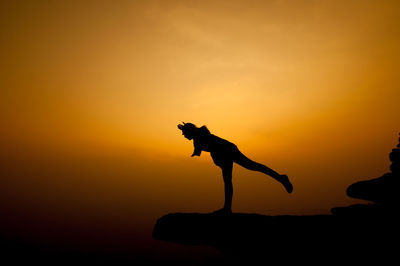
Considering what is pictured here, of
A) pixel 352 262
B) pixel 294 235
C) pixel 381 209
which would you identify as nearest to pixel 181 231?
pixel 294 235

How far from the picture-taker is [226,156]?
7066 millimetres

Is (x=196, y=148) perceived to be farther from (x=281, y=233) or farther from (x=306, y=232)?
(x=306, y=232)

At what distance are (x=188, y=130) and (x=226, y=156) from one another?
1.47m

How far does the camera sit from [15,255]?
366 ft

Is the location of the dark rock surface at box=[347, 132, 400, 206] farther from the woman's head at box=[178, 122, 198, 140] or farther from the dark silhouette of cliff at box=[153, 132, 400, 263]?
the woman's head at box=[178, 122, 198, 140]

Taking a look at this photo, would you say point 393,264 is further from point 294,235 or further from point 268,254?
point 268,254

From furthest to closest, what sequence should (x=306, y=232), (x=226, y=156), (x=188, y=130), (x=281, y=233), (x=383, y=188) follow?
(x=188, y=130) < (x=226, y=156) < (x=383, y=188) < (x=281, y=233) < (x=306, y=232)

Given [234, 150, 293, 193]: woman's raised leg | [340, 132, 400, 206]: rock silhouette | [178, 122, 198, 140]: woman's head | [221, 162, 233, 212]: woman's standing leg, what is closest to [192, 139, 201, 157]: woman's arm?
[178, 122, 198, 140]: woman's head

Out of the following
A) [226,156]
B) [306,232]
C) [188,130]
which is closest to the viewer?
[306,232]

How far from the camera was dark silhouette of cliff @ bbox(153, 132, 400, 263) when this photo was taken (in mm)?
4750

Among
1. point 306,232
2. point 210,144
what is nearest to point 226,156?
point 210,144

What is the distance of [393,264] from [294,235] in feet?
6.14

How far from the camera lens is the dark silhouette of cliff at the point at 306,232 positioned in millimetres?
4750

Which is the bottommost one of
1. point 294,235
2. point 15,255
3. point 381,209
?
point 15,255
